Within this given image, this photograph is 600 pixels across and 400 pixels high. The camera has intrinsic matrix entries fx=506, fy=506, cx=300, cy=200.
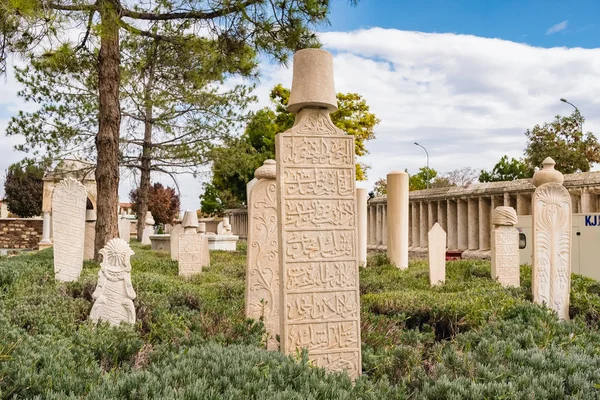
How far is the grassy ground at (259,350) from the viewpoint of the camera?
2.77m

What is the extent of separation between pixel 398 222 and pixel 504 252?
3.02 meters

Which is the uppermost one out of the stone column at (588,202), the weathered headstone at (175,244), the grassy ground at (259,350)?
the stone column at (588,202)

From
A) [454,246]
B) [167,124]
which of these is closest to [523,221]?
[454,246]

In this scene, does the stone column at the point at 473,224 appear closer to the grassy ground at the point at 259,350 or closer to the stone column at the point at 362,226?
the stone column at the point at 362,226

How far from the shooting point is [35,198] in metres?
39.5

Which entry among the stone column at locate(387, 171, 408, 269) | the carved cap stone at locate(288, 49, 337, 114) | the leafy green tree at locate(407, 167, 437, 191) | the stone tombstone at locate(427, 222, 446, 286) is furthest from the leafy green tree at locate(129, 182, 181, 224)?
the carved cap stone at locate(288, 49, 337, 114)

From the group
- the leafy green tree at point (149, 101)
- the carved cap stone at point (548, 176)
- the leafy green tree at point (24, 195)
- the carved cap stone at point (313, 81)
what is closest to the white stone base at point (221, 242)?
the leafy green tree at point (149, 101)

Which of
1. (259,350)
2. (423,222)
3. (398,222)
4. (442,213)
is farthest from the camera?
(423,222)

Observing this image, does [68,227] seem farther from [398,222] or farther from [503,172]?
[503,172]

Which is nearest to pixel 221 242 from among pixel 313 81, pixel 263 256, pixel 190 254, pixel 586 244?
pixel 190 254

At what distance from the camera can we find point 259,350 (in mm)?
3330

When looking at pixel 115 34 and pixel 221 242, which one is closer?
pixel 115 34

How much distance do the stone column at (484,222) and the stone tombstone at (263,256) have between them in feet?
30.5

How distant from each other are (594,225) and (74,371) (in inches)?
379
